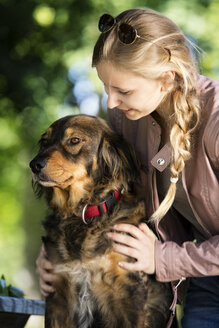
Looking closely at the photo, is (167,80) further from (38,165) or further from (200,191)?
(38,165)

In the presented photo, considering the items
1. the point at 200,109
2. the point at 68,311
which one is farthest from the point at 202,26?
the point at 68,311

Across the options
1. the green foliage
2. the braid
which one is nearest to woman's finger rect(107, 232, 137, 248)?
the braid

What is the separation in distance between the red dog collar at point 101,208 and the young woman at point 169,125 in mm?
170

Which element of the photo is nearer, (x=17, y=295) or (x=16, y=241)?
(x=17, y=295)

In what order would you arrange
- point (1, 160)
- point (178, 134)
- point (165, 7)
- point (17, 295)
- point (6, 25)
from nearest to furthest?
1. point (178, 134)
2. point (17, 295)
3. point (6, 25)
4. point (165, 7)
5. point (1, 160)

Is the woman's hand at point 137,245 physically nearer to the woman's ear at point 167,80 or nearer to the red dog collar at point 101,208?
the red dog collar at point 101,208

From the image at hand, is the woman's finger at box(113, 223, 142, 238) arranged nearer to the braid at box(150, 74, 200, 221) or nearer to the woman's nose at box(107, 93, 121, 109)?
the braid at box(150, 74, 200, 221)

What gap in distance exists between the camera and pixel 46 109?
7.18m

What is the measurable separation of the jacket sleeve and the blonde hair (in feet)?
0.74

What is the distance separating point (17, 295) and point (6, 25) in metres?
4.01

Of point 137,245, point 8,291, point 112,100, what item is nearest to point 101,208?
point 137,245

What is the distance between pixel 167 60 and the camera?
2721 millimetres

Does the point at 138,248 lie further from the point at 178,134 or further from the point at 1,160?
the point at 1,160

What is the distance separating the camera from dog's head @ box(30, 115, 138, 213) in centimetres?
311
